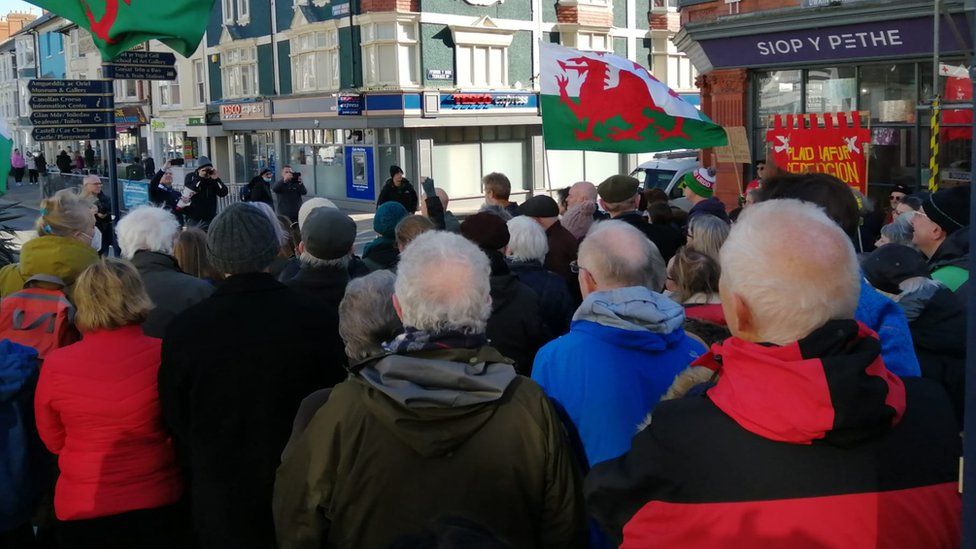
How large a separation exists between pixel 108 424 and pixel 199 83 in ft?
127

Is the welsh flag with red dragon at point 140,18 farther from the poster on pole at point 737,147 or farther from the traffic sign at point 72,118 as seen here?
the poster on pole at point 737,147

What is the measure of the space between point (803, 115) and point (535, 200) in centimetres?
705

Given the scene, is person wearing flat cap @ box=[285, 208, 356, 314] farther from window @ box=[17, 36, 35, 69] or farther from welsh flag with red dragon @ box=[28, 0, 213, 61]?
window @ box=[17, 36, 35, 69]

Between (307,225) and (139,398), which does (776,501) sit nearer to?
(139,398)

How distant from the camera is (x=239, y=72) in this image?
35.5 m

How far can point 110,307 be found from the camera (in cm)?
333

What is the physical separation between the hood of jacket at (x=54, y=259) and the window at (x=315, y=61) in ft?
86.3

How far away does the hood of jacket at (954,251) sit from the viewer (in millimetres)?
4449

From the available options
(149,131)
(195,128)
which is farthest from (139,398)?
(149,131)

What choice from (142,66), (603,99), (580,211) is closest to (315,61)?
(142,66)

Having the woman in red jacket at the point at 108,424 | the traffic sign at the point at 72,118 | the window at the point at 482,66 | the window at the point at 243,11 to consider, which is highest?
the window at the point at 243,11

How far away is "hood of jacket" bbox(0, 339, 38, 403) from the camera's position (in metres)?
3.48

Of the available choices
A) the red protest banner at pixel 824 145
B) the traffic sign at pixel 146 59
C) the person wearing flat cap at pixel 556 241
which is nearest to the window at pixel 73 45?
the traffic sign at pixel 146 59

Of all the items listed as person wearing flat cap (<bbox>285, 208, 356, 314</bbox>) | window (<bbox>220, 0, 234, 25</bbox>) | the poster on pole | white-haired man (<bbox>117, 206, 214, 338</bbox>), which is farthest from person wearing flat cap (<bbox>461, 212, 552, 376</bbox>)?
window (<bbox>220, 0, 234, 25</bbox>)
